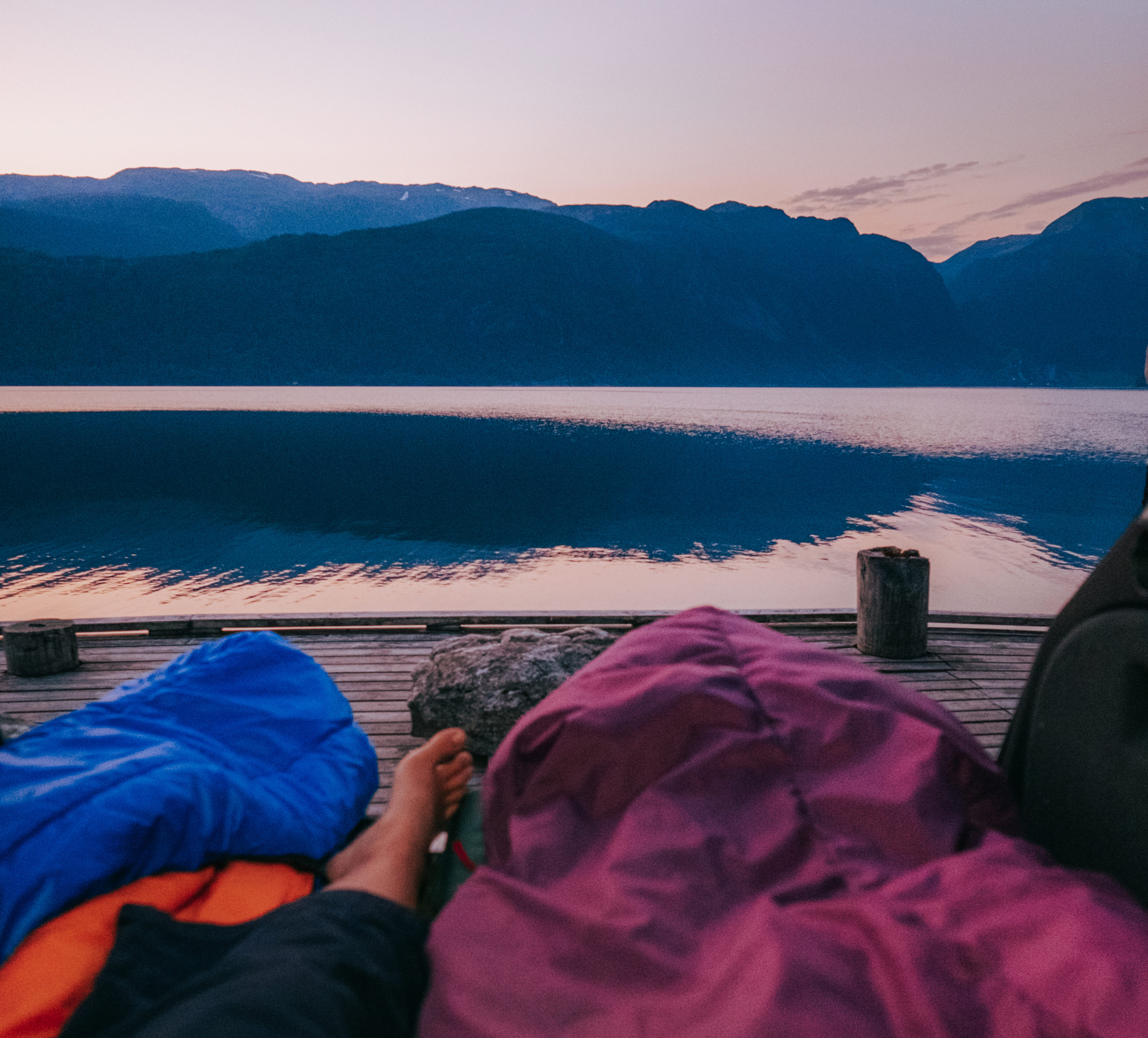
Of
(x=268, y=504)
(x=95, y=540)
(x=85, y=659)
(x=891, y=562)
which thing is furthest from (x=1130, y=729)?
(x=268, y=504)

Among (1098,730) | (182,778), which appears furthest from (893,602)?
(182,778)

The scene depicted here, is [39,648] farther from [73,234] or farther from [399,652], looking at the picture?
[73,234]

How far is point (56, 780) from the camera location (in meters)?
1.40

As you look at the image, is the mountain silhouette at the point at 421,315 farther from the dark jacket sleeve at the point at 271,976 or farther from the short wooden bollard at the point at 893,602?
the dark jacket sleeve at the point at 271,976

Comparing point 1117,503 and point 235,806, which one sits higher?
point 235,806

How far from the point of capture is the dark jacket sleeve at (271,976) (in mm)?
846

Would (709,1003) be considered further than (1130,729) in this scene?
No

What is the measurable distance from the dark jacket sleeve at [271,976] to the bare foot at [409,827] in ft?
0.42

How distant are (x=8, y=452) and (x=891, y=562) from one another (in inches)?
1556

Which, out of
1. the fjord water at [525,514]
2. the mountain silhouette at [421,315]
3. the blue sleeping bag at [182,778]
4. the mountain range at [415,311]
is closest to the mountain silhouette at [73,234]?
the mountain range at [415,311]

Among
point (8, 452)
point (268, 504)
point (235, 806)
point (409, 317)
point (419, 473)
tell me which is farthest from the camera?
point (409, 317)

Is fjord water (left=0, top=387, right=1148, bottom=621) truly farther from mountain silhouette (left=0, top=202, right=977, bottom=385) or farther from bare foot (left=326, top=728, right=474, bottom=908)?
mountain silhouette (left=0, top=202, right=977, bottom=385)

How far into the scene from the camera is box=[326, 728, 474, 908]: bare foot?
1371 millimetres

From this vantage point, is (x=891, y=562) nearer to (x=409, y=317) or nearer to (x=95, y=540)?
(x=95, y=540)
